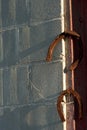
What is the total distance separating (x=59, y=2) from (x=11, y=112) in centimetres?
71

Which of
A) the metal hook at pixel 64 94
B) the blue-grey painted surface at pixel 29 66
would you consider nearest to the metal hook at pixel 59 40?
the blue-grey painted surface at pixel 29 66

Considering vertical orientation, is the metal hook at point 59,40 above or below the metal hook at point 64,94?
above

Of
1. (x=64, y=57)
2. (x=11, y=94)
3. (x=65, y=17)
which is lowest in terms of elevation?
(x=11, y=94)

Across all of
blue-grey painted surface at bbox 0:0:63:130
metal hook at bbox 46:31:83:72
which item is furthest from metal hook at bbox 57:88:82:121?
metal hook at bbox 46:31:83:72

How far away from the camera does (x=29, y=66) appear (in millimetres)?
2758

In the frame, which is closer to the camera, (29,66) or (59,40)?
(59,40)

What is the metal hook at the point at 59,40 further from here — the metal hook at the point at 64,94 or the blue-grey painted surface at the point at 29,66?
the metal hook at the point at 64,94

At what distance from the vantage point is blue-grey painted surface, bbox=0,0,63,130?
104 inches

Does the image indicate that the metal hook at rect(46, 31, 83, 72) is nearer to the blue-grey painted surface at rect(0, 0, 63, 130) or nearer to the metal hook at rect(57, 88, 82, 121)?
the blue-grey painted surface at rect(0, 0, 63, 130)

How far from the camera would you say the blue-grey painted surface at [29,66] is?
8.68ft

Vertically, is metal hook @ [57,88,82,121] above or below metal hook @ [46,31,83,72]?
below

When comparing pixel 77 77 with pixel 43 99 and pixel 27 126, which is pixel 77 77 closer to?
pixel 43 99

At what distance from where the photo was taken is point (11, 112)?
2.79m

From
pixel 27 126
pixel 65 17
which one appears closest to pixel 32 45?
pixel 65 17
